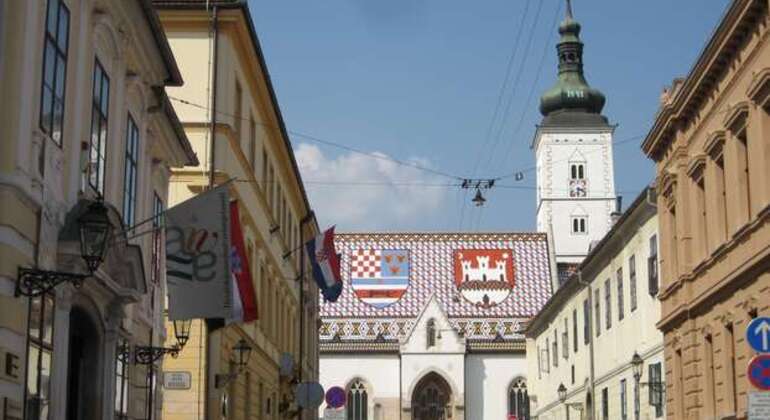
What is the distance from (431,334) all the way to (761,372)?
67.1 metres

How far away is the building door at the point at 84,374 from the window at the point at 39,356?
7.90ft

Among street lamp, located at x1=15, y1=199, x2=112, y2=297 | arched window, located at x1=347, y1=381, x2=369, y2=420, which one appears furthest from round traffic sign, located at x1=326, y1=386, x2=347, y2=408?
arched window, located at x1=347, y1=381, x2=369, y2=420

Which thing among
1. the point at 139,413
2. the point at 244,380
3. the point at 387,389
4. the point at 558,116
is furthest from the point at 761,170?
the point at 558,116

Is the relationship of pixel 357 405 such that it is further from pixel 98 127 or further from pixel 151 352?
pixel 98 127

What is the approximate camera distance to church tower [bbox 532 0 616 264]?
340 feet

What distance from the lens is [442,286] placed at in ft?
281

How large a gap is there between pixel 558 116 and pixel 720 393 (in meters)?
81.9

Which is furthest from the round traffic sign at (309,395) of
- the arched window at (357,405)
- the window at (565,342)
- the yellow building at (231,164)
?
the arched window at (357,405)

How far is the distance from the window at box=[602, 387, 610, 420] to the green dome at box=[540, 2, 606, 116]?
65001mm

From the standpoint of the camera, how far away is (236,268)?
21.4 m

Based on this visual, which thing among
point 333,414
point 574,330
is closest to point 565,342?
point 574,330

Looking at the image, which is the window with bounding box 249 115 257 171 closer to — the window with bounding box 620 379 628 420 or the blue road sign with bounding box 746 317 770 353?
the window with bounding box 620 379 628 420

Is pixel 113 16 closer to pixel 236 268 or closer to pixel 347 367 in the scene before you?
pixel 236 268

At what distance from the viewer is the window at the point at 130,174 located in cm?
1809
